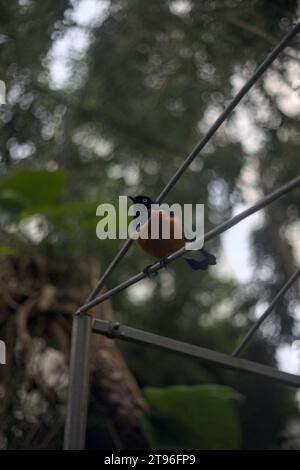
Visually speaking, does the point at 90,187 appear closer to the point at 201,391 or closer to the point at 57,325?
the point at 57,325

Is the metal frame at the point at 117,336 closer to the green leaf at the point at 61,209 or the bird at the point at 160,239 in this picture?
the bird at the point at 160,239

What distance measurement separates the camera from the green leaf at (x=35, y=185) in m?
3.87

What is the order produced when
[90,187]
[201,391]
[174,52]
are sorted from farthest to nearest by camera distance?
[90,187] → [174,52] → [201,391]

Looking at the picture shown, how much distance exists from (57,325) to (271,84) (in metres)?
2.10

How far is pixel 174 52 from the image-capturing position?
485 centimetres

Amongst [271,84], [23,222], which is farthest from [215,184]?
[23,222]

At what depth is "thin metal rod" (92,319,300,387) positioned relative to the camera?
2049 mm

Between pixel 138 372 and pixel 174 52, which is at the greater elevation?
pixel 174 52

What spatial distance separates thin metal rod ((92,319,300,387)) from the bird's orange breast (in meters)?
0.76

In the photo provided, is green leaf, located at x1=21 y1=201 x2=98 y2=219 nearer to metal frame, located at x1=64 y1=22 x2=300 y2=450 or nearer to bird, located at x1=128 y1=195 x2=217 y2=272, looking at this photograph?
bird, located at x1=128 y1=195 x2=217 y2=272

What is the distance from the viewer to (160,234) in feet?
9.32

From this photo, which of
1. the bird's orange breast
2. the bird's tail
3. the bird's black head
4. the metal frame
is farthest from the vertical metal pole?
the bird's black head
